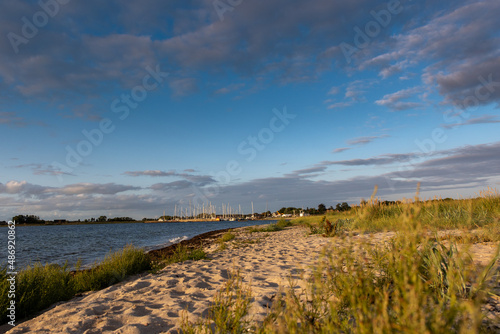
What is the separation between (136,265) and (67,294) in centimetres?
254

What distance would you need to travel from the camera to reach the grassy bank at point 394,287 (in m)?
1.82

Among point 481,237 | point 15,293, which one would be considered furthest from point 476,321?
point 481,237

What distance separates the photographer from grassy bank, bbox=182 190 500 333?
Answer: 1819 mm

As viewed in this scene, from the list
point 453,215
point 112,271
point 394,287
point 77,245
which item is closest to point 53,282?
point 112,271

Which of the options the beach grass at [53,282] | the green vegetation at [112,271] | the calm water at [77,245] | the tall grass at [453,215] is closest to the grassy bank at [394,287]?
the tall grass at [453,215]

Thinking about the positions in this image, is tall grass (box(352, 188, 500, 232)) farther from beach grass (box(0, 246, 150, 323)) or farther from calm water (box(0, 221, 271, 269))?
calm water (box(0, 221, 271, 269))

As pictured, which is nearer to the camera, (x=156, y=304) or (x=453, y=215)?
(x=156, y=304)

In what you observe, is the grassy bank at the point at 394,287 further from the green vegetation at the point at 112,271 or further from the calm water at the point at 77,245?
the calm water at the point at 77,245

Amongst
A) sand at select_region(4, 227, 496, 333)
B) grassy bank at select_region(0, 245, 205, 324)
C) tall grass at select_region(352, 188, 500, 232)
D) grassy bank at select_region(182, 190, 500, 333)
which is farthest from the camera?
tall grass at select_region(352, 188, 500, 232)

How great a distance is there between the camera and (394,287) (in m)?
3.51

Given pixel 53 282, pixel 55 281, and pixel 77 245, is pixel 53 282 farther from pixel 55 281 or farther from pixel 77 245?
pixel 77 245

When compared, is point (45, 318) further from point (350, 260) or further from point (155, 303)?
point (350, 260)

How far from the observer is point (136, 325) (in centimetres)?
372

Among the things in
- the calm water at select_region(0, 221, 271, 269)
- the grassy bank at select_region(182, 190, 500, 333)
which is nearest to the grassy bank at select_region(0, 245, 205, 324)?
the calm water at select_region(0, 221, 271, 269)
